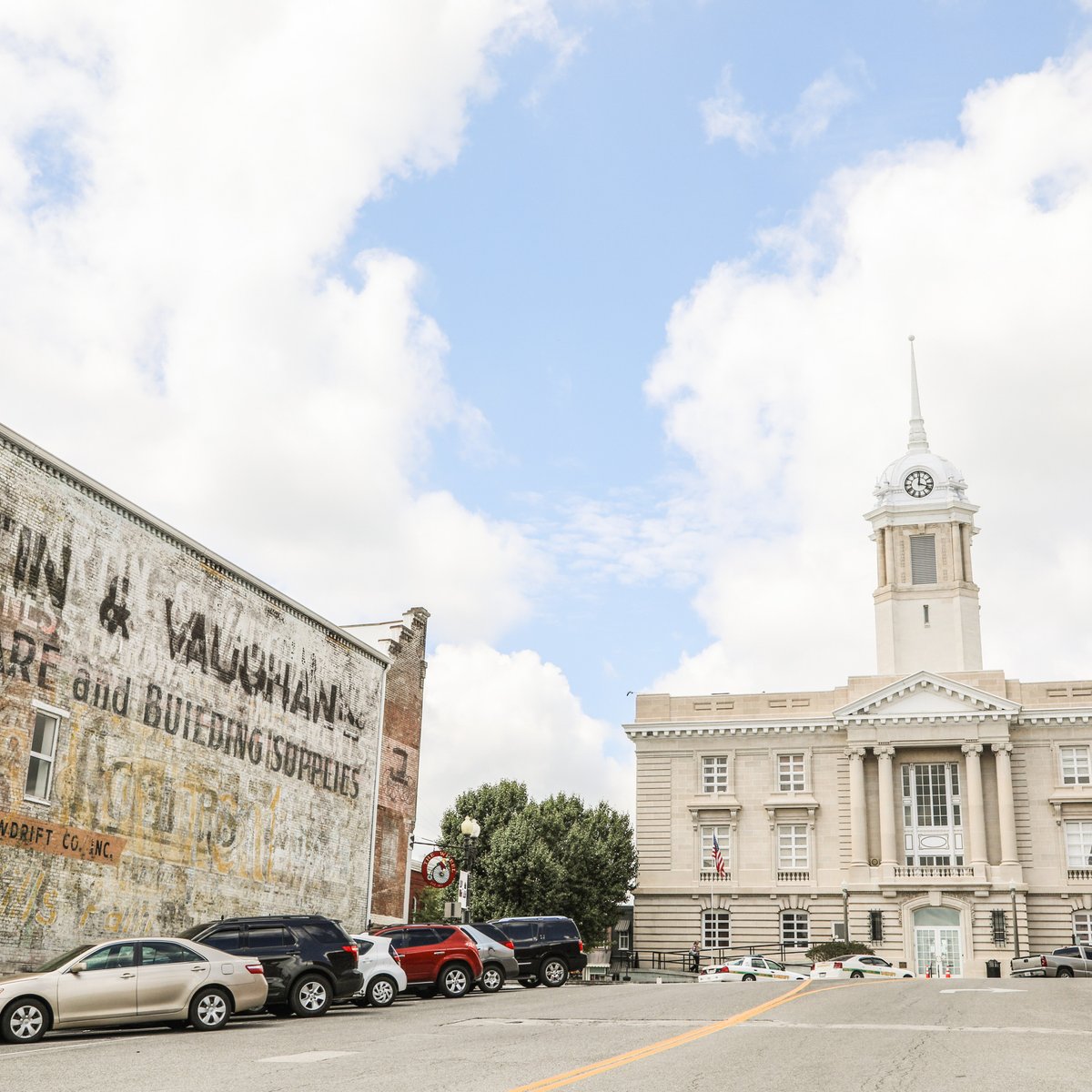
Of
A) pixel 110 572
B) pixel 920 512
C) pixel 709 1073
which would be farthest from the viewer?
pixel 920 512

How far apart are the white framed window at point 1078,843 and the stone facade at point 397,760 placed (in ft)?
109

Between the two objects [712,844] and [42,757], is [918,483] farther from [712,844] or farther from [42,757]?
[42,757]

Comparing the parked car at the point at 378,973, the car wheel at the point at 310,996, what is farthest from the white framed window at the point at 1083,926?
the car wheel at the point at 310,996

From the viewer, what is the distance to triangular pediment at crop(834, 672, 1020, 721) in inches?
2376

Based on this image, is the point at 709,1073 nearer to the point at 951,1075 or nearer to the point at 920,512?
the point at 951,1075

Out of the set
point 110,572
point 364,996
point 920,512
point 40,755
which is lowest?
point 364,996

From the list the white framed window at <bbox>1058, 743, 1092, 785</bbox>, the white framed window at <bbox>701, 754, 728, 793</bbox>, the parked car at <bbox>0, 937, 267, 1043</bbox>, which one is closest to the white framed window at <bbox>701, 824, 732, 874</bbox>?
the white framed window at <bbox>701, 754, 728, 793</bbox>

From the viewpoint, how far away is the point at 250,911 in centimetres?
3089

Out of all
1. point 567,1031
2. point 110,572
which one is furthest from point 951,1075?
point 110,572

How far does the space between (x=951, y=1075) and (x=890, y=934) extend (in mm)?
48509

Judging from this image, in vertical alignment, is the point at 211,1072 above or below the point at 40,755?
below

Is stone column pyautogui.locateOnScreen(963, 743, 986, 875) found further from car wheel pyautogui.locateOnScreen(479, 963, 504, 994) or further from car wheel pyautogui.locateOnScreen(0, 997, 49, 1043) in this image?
car wheel pyautogui.locateOnScreen(0, 997, 49, 1043)

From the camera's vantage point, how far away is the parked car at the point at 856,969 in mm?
47562

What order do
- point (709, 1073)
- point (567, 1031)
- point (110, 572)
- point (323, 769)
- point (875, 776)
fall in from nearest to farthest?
point (709, 1073), point (567, 1031), point (110, 572), point (323, 769), point (875, 776)
